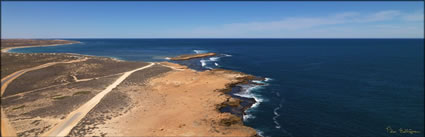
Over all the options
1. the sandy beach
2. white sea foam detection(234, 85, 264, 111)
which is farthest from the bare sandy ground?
white sea foam detection(234, 85, 264, 111)

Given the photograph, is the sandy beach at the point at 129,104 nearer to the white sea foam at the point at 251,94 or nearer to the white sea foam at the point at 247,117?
the white sea foam at the point at 247,117

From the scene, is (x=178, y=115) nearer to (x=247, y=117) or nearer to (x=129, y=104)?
(x=129, y=104)

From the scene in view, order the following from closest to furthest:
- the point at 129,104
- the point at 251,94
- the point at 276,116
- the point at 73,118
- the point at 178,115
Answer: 1. the point at 73,118
2. the point at 178,115
3. the point at 276,116
4. the point at 129,104
5. the point at 251,94

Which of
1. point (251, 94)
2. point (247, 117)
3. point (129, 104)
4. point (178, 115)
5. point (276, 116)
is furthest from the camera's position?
point (251, 94)

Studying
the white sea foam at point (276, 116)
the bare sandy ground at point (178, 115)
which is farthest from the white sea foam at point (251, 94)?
the bare sandy ground at point (178, 115)

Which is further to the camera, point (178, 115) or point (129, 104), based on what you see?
point (129, 104)

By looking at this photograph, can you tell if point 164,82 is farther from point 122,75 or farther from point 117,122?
point 117,122

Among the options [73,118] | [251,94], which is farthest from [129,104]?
[251,94]

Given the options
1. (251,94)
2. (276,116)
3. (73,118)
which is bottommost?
(276,116)

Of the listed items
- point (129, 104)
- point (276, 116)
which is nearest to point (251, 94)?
point (276, 116)

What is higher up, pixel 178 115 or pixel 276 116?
pixel 178 115

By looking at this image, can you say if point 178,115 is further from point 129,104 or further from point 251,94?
point 251,94
